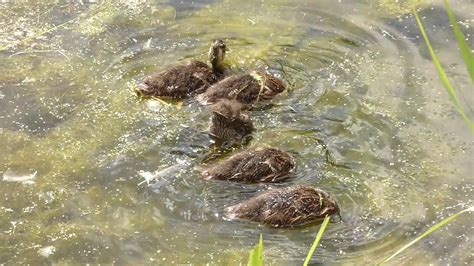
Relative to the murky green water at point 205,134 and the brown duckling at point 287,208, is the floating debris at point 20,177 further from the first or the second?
the brown duckling at point 287,208

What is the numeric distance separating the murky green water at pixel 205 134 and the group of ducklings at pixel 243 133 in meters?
0.07

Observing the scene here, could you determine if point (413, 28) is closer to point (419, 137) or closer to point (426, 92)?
point (426, 92)

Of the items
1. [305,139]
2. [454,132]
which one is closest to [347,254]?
[305,139]

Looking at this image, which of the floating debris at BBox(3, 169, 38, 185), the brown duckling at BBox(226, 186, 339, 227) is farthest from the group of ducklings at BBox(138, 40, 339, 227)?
the floating debris at BBox(3, 169, 38, 185)

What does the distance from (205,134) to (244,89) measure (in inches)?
18.1

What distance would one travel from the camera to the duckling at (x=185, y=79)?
17.0ft

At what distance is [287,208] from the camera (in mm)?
4070

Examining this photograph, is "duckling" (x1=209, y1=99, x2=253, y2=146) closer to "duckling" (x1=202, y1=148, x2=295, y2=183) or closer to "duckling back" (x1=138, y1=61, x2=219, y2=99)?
"duckling" (x1=202, y1=148, x2=295, y2=183)

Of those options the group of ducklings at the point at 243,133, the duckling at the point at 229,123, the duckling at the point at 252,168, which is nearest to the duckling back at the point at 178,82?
the group of ducklings at the point at 243,133

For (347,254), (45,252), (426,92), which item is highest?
(426,92)

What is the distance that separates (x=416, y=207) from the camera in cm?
424

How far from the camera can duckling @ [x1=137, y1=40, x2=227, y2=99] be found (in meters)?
5.19

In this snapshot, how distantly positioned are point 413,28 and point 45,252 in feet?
11.3

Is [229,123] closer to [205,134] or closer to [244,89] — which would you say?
[205,134]
